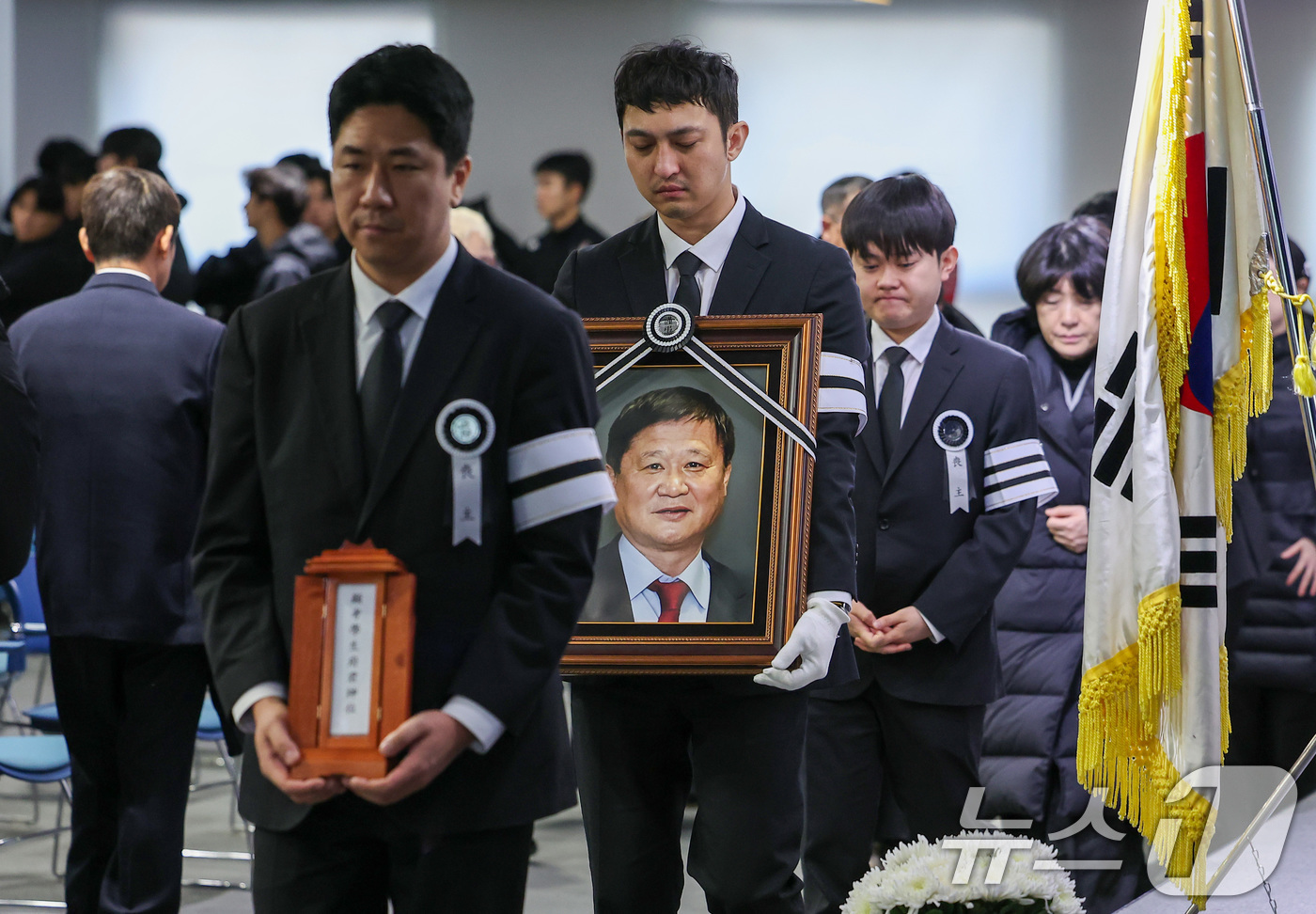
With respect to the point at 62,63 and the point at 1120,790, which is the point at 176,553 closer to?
the point at 1120,790

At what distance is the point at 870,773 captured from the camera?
3.33 metres

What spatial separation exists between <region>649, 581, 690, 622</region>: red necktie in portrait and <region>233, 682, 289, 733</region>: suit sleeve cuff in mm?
772

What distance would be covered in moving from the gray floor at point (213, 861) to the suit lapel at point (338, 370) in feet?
8.27

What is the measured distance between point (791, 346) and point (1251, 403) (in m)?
1.26

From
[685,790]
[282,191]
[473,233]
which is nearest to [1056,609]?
[685,790]

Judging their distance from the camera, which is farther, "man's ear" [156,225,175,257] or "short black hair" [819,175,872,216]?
"short black hair" [819,175,872,216]

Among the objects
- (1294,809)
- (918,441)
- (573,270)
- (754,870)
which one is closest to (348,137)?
(573,270)

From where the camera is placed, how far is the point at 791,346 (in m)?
2.50

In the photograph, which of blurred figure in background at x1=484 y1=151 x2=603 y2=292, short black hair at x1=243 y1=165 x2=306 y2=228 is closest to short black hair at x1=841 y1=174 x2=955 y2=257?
short black hair at x1=243 y1=165 x2=306 y2=228

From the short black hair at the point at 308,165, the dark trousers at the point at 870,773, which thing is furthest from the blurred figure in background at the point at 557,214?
the dark trousers at the point at 870,773

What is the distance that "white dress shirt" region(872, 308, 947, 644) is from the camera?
3.44 meters

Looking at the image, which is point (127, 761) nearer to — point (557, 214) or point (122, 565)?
point (122, 565)

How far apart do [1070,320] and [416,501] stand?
2.90 m

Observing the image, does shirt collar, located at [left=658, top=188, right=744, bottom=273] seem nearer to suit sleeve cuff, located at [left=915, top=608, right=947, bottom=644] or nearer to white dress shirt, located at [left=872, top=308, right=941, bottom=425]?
white dress shirt, located at [left=872, top=308, right=941, bottom=425]
